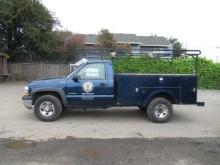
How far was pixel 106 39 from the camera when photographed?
5572cm

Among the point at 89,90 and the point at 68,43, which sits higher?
the point at 68,43

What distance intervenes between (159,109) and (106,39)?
44.4 m

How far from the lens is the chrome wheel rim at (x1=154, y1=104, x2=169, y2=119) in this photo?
11859mm

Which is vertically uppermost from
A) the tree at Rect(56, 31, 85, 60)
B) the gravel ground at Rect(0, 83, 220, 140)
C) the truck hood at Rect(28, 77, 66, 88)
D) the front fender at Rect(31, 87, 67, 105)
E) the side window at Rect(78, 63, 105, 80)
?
the tree at Rect(56, 31, 85, 60)

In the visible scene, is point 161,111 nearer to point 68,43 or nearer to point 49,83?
point 49,83

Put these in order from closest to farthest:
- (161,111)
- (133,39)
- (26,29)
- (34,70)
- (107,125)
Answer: (107,125), (161,111), (26,29), (34,70), (133,39)

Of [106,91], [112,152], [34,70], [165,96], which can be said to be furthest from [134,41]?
[112,152]

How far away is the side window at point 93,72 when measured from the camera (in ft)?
38.9

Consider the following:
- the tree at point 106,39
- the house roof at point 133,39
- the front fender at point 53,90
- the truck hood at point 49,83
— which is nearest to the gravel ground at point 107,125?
the front fender at point 53,90

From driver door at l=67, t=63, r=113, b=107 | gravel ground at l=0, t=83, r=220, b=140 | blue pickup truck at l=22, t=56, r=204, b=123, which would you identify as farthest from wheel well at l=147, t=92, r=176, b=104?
driver door at l=67, t=63, r=113, b=107

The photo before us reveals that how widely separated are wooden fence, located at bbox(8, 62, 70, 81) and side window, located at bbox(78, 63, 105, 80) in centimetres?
2391

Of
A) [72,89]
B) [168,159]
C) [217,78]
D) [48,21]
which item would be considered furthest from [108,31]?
[168,159]

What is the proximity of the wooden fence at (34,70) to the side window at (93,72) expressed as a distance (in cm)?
2391

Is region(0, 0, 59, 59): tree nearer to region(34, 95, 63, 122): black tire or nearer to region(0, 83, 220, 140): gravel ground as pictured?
region(0, 83, 220, 140): gravel ground
